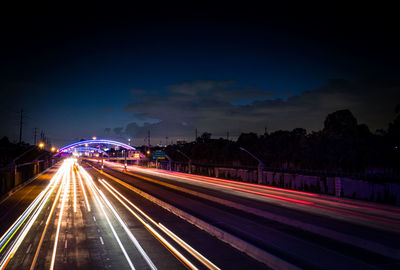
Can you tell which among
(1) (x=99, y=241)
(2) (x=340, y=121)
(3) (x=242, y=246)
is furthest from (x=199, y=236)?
(2) (x=340, y=121)

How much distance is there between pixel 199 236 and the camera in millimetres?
17188

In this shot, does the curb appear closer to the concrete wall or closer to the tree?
the concrete wall

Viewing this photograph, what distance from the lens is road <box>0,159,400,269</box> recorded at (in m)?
12.9

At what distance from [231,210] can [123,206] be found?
10026mm

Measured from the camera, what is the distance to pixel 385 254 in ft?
45.5

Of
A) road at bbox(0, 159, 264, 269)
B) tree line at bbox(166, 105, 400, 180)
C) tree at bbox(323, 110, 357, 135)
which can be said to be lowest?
road at bbox(0, 159, 264, 269)

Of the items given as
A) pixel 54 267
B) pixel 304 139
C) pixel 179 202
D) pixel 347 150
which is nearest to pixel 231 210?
pixel 179 202

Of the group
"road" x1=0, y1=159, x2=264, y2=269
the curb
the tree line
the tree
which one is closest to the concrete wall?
the tree line

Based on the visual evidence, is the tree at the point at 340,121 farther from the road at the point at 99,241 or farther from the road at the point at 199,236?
the road at the point at 99,241

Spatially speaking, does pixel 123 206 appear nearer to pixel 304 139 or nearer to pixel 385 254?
pixel 385 254

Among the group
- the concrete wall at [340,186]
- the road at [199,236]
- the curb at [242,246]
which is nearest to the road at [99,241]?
the road at [199,236]

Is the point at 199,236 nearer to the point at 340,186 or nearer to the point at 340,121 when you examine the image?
the point at 340,186

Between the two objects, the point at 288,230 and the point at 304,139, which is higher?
the point at 304,139

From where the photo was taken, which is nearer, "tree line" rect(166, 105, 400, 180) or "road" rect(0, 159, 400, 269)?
"road" rect(0, 159, 400, 269)
